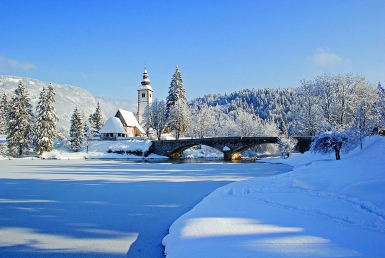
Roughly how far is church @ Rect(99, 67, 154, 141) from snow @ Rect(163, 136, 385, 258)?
1960 inches

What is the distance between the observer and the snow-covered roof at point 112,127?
2223 inches

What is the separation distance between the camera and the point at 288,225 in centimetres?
562

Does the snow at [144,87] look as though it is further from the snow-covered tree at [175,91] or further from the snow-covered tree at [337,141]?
the snow-covered tree at [337,141]

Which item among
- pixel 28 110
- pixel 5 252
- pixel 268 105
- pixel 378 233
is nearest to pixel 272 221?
pixel 378 233

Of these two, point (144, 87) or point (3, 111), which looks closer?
point (3, 111)

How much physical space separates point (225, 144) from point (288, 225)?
39.3 metres

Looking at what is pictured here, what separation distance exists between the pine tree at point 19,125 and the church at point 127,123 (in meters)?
14.6

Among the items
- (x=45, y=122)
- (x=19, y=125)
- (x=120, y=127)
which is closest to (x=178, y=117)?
(x=120, y=127)

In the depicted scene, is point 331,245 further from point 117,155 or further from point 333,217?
point 117,155

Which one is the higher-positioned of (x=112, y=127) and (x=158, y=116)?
(x=158, y=116)

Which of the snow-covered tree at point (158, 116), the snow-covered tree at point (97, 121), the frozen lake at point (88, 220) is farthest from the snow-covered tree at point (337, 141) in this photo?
the snow-covered tree at point (97, 121)

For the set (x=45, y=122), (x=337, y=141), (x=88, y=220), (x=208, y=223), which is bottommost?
(x=88, y=220)

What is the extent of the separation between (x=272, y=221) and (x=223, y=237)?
4.95 feet

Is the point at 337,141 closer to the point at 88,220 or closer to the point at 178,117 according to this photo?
the point at 88,220
